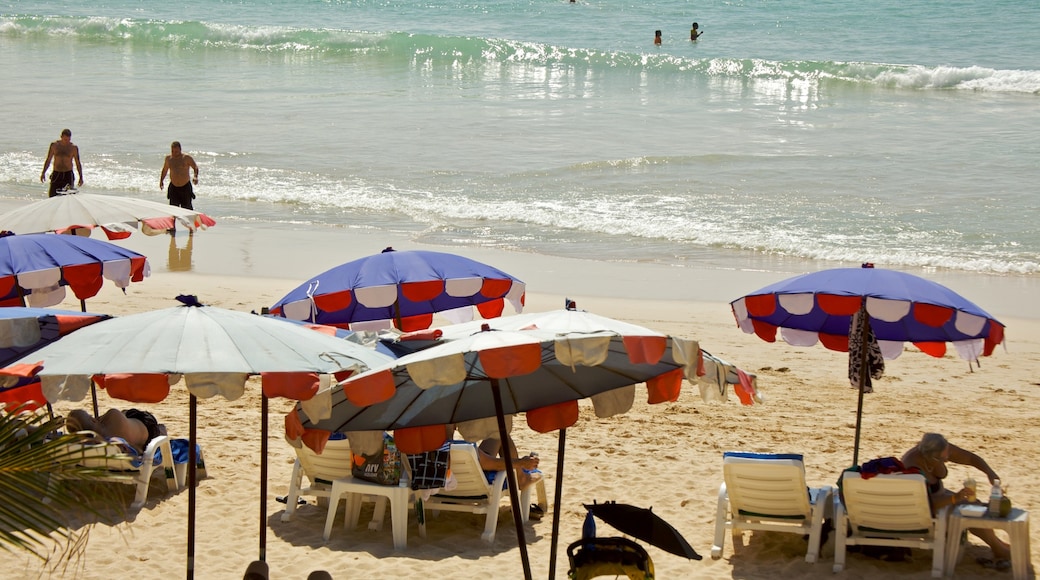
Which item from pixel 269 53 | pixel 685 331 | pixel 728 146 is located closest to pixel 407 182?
pixel 728 146

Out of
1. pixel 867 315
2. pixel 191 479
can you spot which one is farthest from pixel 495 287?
pixel 191 479

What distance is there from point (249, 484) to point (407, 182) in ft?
45.2

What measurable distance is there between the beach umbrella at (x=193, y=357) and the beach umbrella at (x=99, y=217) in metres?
3.61

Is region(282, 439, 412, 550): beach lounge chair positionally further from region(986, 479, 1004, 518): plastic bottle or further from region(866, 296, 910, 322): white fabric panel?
region(986, 479, 1004, 518): plastic bottle

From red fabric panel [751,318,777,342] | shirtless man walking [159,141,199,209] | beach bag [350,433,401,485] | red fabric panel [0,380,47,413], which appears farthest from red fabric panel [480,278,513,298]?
shirtless man walking [159,141,199,209]

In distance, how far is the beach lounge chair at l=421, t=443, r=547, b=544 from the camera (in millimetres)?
7137

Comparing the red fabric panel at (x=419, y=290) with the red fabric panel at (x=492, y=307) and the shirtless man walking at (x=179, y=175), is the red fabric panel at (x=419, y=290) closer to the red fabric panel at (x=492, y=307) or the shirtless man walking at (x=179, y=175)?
the red fabric panel at (x=492, y=307)

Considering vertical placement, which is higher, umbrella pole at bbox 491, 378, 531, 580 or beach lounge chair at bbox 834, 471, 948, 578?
umbrella pole at bbox 491, 378, 531, 580

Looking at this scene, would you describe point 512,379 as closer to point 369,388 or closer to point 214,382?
point 369,388

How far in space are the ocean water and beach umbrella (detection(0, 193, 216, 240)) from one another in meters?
7.98

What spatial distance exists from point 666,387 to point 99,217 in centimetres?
513

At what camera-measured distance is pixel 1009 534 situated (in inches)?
255

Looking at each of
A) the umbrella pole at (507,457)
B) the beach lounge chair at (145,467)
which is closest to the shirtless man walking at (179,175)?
the beach lounge chair at (145,467)

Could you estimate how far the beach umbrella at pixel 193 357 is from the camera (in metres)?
4.51
